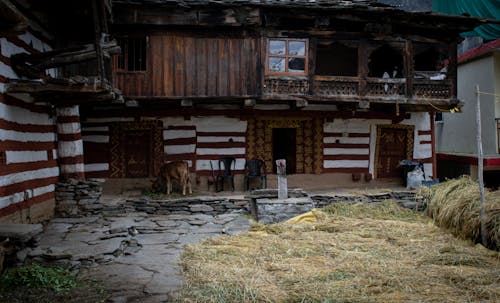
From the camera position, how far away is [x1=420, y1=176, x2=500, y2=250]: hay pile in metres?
7.50

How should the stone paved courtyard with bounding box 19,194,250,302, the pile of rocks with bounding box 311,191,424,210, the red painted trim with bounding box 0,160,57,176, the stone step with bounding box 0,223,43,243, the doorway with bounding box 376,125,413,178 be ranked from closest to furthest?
the stone paved courtyard with bounding box 19,194,250,302
the stone step with bounding box 0,223,43,243
the red painted trim with bounding box 0,160,57,176
the pile of rocks with bounding box 311,191,424,210
the doorway with bounding box 376,125,413,178

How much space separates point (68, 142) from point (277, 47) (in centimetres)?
678

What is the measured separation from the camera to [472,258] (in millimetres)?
6703

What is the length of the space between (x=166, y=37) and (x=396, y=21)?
291 inches

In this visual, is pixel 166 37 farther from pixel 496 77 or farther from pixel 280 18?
pixel 496 77

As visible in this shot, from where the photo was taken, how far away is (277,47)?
12.7 m

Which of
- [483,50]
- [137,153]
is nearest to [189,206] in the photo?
[137,153]

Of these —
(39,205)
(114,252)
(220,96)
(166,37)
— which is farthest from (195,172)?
(114,252)

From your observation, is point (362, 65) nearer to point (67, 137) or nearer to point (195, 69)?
point (195, 69)

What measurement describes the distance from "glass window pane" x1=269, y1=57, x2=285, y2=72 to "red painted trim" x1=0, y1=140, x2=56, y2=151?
21.9ft

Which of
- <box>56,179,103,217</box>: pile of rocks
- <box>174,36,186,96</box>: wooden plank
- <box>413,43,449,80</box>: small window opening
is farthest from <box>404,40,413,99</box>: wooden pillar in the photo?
<box>56,179,103,217</box>: pile of rocks

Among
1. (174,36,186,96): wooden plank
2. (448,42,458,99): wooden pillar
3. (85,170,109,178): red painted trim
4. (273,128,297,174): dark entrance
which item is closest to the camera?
(174,36,186,96): wooden plank

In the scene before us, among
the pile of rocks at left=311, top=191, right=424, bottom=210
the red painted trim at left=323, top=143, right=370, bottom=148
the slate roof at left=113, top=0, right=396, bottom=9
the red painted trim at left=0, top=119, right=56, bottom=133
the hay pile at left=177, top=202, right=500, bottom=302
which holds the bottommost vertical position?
the hay pile at left=177, top=202, right=500, bottom=302

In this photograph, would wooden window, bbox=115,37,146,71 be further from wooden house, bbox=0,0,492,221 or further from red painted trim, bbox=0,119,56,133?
red painted trim, bbox=0,119,56,133
